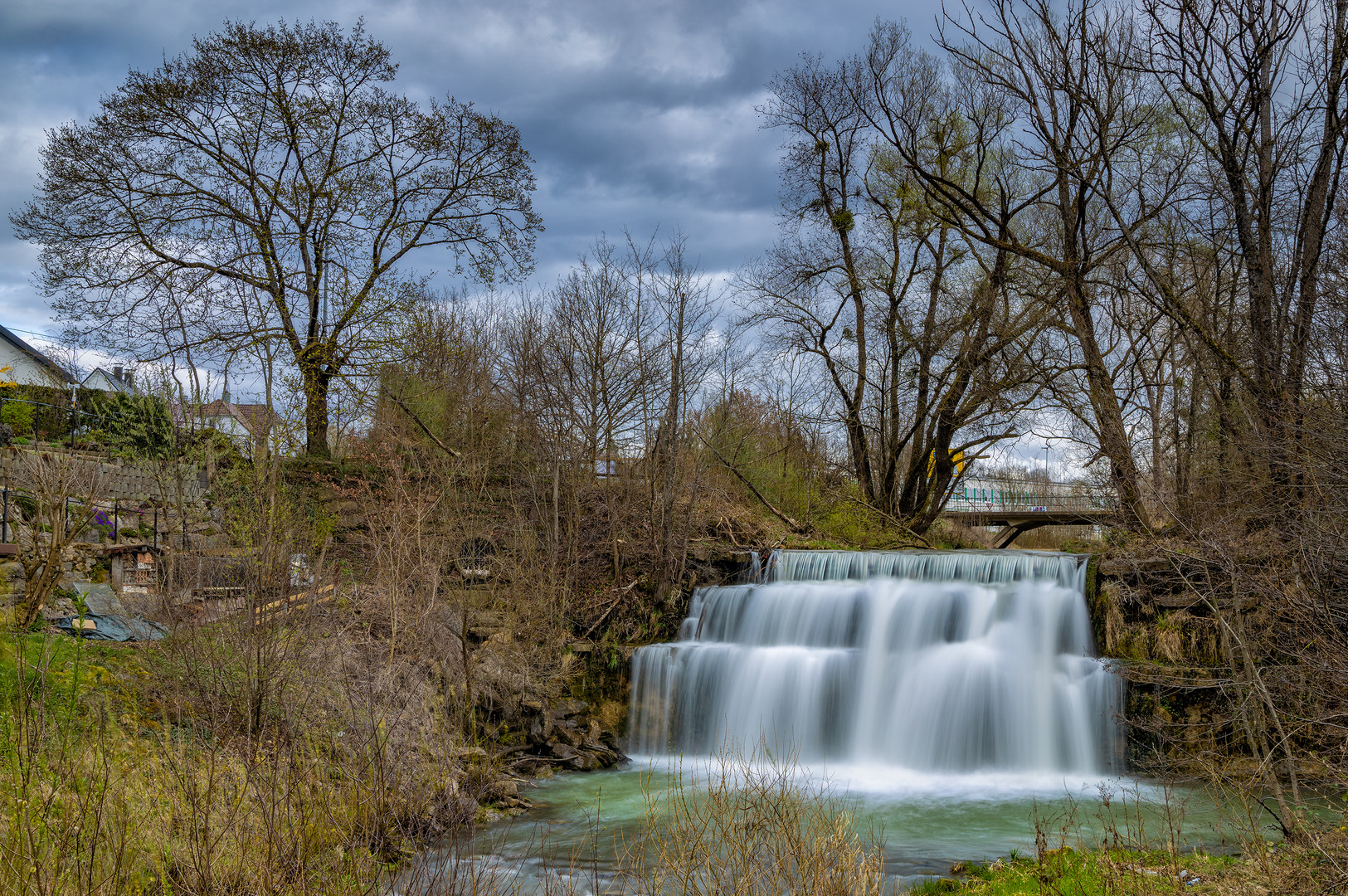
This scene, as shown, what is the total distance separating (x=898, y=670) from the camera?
45.7 feet

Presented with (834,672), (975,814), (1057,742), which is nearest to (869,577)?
(834,672)

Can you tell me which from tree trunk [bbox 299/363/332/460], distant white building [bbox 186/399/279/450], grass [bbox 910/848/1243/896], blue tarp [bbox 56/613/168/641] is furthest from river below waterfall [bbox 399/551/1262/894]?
tree trunk [bbox 299/363/332/460]

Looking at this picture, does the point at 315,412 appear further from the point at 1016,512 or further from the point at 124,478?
the point at 1016,512

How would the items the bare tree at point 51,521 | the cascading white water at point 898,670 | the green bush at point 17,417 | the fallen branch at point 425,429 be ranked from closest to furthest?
the bare tree at point 51,521, the cascading white water at point 898,670, the fallen branch at point 425,429, the green bush at point 17,417

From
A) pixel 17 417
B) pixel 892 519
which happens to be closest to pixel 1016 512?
pixel 892 519

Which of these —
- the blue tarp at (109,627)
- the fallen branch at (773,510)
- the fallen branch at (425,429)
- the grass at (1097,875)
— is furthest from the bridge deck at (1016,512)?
the blue tarp at (109,627)

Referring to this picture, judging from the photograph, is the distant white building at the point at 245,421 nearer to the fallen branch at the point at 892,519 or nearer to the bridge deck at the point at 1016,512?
the fallen branch at the point at 892,519

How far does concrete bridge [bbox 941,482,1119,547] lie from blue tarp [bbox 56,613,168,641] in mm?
18403

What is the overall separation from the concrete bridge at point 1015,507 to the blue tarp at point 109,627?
18403 millimetres

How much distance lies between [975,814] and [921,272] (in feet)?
51.5

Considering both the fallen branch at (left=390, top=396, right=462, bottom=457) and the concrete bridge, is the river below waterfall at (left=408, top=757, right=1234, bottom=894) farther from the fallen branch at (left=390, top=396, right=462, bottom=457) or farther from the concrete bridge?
the concrete bridge

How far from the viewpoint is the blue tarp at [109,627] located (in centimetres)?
1100

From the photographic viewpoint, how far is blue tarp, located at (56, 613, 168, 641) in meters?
11.0

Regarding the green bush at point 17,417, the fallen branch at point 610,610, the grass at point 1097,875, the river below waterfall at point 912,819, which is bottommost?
the river below waterfall at point 912,819
